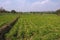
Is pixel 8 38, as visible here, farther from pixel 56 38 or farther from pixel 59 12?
pixel 59 12

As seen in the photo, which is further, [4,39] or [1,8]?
[1,8]

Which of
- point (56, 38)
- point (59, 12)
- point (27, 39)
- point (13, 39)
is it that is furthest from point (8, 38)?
point (59, 12)

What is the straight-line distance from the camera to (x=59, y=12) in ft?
383

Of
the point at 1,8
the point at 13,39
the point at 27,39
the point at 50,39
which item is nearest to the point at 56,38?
the point at 50,39

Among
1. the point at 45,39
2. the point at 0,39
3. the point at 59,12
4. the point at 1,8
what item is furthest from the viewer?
the point at 1,8

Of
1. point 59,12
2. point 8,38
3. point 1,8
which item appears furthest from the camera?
point 1,8

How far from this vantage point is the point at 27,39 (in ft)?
57.9

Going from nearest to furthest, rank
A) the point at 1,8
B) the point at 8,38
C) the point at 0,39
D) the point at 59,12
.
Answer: the point at 0,39 < the point at 8,38 < the point at 59,12 < the point at 1,8

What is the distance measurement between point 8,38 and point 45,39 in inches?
162

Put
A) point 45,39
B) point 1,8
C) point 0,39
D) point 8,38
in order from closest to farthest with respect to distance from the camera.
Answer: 1. point 45,39
2. point 0,39
3. point 8,38
4. point 1,8

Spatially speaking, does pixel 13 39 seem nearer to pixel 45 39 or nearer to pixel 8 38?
pixel 8 38

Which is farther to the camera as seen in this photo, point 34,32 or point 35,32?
point 34,32

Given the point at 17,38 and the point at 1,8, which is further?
the point at 1,8

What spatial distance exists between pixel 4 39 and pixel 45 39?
12.7 feet
